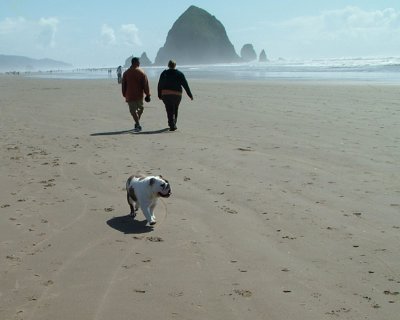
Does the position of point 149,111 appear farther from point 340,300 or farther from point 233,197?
point 340,300

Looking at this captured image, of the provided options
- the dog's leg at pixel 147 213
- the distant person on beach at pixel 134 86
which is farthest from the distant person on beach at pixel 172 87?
the dog's leg at pixel 147 213

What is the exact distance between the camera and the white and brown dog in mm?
4938

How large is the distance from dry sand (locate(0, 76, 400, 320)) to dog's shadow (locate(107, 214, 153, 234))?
0.02m

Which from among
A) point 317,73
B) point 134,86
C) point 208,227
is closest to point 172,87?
point 134,86

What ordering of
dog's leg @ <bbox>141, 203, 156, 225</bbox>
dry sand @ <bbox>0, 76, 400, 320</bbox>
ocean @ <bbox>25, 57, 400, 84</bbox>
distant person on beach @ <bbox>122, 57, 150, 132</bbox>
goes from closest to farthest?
dry sand @ <bbox>0, 76, 400, 320</bbox> < dog's leg @ <bbox>141, 203, 156, 225</bbox> < distant person on beach @ <bbox>122, 57, 150, 132</bbox> < ocean @ <bbox>25, 57, 400, 84</bbox>

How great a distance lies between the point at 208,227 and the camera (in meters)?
4.92

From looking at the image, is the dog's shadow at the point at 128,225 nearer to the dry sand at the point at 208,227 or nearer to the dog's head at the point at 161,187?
the dry sand at the point at 208,227

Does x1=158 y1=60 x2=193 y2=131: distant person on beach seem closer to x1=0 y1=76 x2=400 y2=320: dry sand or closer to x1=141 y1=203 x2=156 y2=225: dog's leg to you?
x1=0 y1=76 x2=400 y2=320: dry sand

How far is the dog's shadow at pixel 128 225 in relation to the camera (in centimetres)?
491

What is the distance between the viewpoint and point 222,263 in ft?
13.3

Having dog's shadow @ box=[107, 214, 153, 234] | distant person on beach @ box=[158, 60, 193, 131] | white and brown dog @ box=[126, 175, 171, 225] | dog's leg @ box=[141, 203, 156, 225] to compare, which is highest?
distant person on beach @ box=[158, 60, 193, 131]

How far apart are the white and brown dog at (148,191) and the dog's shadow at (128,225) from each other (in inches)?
4.4

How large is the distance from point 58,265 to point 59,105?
13.3 metres

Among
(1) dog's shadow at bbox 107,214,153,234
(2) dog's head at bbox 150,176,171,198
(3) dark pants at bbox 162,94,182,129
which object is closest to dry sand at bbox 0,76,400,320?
(1) dog's shadow at bbox 107,214,153,234
